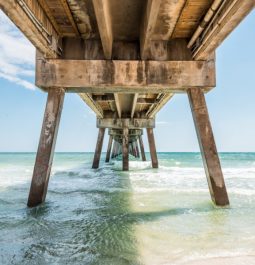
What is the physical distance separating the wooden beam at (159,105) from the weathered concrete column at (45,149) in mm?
4299

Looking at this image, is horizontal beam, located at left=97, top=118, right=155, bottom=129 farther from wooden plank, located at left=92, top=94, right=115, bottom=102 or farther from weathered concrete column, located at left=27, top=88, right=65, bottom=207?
weathered concrete column, located at left=27, top=88, right=65, bottom=207

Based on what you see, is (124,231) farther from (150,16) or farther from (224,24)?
(224,24)

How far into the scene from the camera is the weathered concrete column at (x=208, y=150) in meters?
5.18

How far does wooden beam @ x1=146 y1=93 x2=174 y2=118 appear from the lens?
892 centimetres

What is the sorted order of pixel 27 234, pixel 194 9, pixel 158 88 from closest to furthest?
pixel 27 234 < pixel 194 9 < pixel 158 88

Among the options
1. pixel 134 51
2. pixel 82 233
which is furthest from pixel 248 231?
pixel 134 51

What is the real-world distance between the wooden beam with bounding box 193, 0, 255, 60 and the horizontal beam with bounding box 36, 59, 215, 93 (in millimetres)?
473

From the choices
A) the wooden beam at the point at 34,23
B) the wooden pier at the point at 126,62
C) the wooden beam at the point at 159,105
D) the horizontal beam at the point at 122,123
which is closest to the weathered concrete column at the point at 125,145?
the horizontal beam at the point at 122,123

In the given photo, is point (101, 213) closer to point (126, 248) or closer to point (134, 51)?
point (126, 248)

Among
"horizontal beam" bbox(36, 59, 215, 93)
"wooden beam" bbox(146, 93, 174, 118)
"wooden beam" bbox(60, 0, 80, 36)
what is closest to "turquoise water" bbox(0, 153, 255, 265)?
"horizontal beam" bbox(36, 59, 215, 93)

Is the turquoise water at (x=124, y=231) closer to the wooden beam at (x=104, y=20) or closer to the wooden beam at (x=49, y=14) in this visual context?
the wooden beam at (x=104, y=20)

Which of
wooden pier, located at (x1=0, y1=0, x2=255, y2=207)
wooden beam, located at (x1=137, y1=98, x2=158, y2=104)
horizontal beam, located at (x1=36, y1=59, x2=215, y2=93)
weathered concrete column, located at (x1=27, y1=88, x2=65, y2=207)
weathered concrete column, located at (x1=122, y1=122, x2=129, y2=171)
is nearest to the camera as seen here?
wooden pier, located at (x1=0, y1=0, x2=255, y2=207)

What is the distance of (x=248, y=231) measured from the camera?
372 cm

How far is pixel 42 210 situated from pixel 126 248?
244cm
